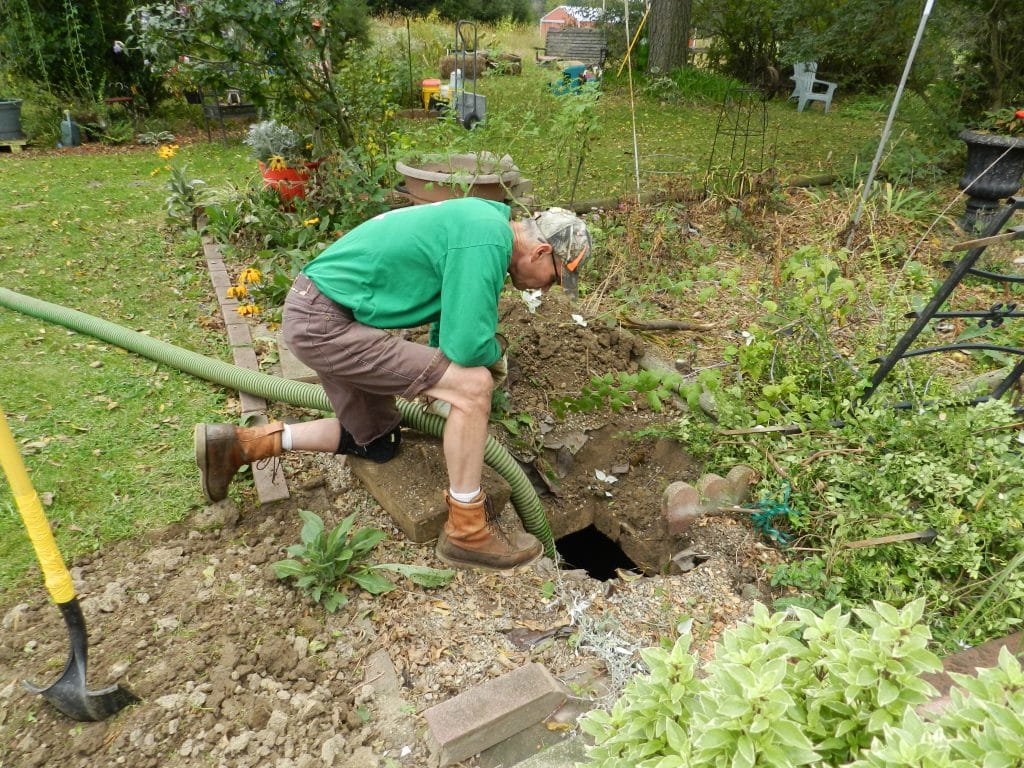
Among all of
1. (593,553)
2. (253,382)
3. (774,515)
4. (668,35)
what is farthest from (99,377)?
(668,35)

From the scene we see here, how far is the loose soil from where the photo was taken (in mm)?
1887

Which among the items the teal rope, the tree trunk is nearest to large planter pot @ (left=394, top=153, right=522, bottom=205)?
the teal rope

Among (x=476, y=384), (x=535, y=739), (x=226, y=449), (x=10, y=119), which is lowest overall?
(x=535, y=739)

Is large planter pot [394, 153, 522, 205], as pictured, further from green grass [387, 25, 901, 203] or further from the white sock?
the white sock

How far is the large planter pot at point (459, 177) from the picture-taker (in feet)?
14.6

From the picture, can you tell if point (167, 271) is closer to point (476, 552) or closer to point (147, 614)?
point (147, 614)

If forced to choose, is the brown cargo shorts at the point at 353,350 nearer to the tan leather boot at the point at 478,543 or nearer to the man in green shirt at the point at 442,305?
the man in green shirt at the point at 442,305

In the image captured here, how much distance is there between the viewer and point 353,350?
2.33 meters

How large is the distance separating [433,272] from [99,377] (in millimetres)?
2264

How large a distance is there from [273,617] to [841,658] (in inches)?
71.4

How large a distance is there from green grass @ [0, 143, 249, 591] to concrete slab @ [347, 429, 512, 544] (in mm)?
715

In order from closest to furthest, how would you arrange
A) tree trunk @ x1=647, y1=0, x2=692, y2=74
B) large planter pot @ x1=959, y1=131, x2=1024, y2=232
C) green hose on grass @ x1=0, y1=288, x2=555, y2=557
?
green hose on grass @ x1=0, y1=288, x2=555, y2=557, large planter pot @ x1=959, y1=131, x2=1024, y2=232, tree trunk @ x1=647, y1=0, x2=692, y2=74

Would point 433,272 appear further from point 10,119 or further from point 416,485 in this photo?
point 10,119

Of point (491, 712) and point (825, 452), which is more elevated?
point (825, 452)
